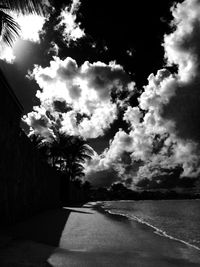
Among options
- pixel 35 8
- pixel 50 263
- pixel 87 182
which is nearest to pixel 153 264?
pixel 50 263

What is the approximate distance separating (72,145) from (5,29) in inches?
1258

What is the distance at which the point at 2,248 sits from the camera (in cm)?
486

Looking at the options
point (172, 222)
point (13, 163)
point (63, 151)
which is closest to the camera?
point (13, 163)

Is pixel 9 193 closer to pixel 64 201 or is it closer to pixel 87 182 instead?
pixel 64 201

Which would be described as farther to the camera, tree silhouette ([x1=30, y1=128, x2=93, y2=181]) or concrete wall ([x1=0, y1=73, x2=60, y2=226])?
tree silhouette ([x1=30, y1=128, x2=93, y2=181])

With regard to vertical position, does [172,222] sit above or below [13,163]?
below

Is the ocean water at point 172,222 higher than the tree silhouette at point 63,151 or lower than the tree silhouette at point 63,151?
lower

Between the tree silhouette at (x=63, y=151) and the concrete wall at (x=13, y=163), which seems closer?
the concrete wall at (x=13, y=163)

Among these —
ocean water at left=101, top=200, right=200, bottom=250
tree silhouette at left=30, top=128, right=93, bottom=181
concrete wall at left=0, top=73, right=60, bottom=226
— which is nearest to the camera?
concrete wall at left=0, top=73, right=60, bottom=226

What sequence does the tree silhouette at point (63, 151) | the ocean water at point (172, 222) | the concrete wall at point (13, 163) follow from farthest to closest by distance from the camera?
the tree silhouette at point (63, 151) → the ocean water at point (172, 222) → the concrete wall at point (13, 163)

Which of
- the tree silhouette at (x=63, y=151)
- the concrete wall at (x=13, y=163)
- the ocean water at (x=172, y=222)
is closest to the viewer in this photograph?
the concrete wall at (x=13, y=163)

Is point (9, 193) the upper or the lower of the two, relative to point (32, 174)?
lower

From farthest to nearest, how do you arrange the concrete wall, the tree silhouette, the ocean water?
the tree silhouette < the ocean water < the concrete wall

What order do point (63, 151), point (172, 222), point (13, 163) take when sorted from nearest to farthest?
1. point (13, 163)
2. point (172, 222)
3. point (63, 151)
